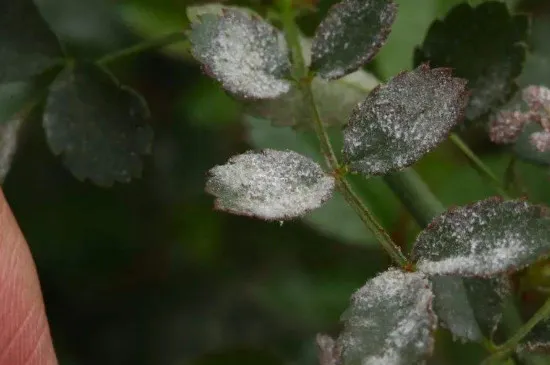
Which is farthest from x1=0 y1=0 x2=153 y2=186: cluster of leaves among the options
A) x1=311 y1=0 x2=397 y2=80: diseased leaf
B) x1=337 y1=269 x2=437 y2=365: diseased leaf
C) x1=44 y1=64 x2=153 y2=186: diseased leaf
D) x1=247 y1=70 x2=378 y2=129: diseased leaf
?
x1=337 y1=269 x2=437 y2=365: diseased leaf

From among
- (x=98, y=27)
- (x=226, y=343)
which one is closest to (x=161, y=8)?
(x=98, y=27)

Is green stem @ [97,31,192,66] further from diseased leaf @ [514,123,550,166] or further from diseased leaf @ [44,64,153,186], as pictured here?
diseased leaf @ [514,123,550,166]

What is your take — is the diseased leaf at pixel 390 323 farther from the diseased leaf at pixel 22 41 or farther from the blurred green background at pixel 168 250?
the blurred green background at pixel 168 250

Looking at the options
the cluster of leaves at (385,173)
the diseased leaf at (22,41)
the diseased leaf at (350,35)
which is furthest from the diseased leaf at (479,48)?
the diseased leaf at (22,41)

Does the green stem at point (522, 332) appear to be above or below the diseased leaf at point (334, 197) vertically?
above

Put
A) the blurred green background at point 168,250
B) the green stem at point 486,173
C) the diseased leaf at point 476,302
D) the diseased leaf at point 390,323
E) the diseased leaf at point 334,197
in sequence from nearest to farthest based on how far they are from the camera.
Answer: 1. the diseased leaf at point 390,323
2. the diseased leaf at point 476,302
3. the green stem at point 486,173
4. the diseased leaf at point 334,197
5. the blurred green background at point 168,250

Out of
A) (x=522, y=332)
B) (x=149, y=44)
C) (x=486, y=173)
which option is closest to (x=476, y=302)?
(x=522, y=332)

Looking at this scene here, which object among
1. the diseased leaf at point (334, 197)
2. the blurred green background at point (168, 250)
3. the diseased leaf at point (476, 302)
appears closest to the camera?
the diseased leaf at point (476, 302)

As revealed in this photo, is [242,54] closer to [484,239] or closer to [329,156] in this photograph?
[329,156]
